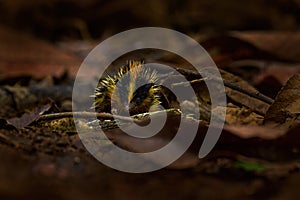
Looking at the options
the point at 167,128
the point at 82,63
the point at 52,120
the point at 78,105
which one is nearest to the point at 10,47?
the point at 82,63

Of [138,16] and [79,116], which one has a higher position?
[138,16]

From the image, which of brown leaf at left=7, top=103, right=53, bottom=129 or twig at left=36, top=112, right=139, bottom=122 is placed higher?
brown leaf at left=7, top=103, right=53, bottom=129

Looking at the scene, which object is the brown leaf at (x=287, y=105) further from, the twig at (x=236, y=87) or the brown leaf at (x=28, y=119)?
the brown leaf at (x=28, y=119)

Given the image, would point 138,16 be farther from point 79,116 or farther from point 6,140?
point 6,140

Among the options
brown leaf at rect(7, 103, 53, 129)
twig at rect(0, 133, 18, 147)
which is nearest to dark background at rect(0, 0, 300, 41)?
brown leaf at rect(7, 103, 53, 129)

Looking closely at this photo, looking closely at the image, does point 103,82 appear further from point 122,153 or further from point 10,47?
point 10,47

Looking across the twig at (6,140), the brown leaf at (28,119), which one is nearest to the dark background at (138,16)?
the brown leaf at (28,119)

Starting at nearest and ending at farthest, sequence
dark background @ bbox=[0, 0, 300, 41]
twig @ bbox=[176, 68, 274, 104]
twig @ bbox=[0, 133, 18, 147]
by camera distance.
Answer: twig @ bbox=[0, 133, 18, 147], twig @ bbox=[176, 68, 274, 104], dark background @ bbox=[0, 0, 300, 41]

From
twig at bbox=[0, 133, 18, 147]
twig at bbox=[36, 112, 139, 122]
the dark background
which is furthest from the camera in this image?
the dark background

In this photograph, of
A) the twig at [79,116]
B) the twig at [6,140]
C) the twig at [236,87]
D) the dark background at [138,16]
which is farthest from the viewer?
the dark background at [138,16]

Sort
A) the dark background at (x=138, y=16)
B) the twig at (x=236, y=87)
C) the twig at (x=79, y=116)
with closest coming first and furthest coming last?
the twig at (x=79, y=116)
the twig at (x=236, y=87)
the dark background at (x=138, y=16)

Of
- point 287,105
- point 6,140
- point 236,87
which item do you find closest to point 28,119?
point 6,140

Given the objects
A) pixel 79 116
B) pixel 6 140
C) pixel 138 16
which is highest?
pixel 138 16

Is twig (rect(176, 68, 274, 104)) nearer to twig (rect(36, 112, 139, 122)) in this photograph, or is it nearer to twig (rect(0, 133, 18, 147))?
twig (rect(36, 112, 139, 122))
